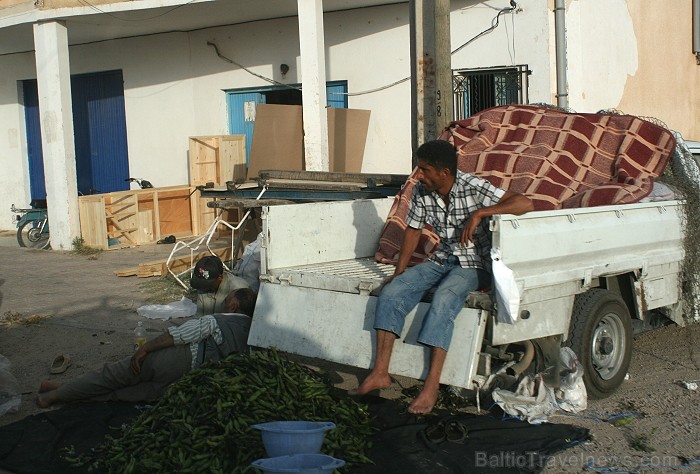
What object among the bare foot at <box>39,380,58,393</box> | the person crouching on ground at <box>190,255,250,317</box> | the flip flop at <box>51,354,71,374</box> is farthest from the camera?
the person crouching on ground at <box>190,255,250,317</box>

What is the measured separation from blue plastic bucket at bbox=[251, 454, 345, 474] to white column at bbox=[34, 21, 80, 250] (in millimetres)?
10633

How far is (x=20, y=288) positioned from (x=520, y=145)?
6537mm

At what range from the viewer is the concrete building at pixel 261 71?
464 inches

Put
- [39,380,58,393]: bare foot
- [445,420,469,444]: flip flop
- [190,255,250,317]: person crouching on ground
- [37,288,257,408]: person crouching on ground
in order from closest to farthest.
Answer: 1. [445,420,469,444]: flip flop
2. [37,288,257,408]: person crouching on ground
3. [39,380,58,393]: bare foot
4. [190,255,250,317]: person crouching on ground

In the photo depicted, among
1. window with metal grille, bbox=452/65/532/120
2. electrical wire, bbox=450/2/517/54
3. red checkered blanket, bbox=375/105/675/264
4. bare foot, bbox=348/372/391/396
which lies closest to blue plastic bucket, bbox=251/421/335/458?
bare foot, bbox=348/372/391/396

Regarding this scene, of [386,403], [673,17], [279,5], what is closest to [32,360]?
[386,403]

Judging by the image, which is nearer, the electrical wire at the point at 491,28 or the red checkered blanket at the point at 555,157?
the red checkered blanket at the point at 555,157

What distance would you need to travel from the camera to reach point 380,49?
12836 millimetres

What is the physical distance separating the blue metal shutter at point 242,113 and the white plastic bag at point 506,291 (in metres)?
10.00

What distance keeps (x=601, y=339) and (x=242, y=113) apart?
10.1m

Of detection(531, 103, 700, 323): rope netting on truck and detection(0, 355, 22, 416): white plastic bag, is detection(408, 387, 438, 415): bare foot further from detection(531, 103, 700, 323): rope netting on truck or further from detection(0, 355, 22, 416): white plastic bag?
detection(0, 355, 22, 416): white plastic bag

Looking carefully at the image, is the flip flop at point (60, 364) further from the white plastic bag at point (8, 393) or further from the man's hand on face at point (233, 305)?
the man's hand on face at point (233, 305)

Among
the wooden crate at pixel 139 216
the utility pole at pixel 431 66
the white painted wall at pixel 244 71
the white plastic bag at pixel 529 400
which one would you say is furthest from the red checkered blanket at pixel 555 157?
the wooden crate at pixel 139 216

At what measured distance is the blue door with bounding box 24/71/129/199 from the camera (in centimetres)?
1623
